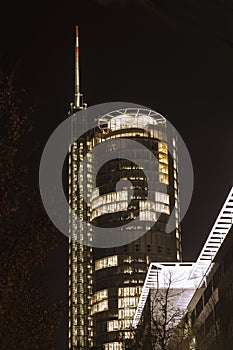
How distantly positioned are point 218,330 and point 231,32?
4602cm

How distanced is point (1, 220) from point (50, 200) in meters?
1.98

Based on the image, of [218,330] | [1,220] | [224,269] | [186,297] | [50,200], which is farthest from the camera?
[186,297]

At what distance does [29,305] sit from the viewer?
22.8 meters

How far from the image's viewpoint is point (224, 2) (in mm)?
8133

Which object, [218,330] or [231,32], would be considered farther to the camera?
[218,330]

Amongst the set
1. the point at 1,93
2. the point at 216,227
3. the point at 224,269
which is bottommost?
the point at 1,93

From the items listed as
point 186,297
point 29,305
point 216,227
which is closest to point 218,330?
point 216,227

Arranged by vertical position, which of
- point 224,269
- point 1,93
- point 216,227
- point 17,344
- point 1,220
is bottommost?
point 17,344

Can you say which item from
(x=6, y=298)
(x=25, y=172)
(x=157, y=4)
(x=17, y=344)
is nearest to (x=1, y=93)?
(x=25, y=172)

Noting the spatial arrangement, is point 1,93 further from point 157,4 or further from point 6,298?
point 157,4

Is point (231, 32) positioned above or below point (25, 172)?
below

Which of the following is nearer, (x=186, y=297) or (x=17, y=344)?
(x=17, y=344)

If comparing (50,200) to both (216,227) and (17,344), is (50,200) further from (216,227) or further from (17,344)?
(216,227)

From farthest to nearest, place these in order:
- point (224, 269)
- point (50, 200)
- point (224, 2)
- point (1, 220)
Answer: point (224, 269) < point (50, 200) < point (1, 220) < point (224, 2)
